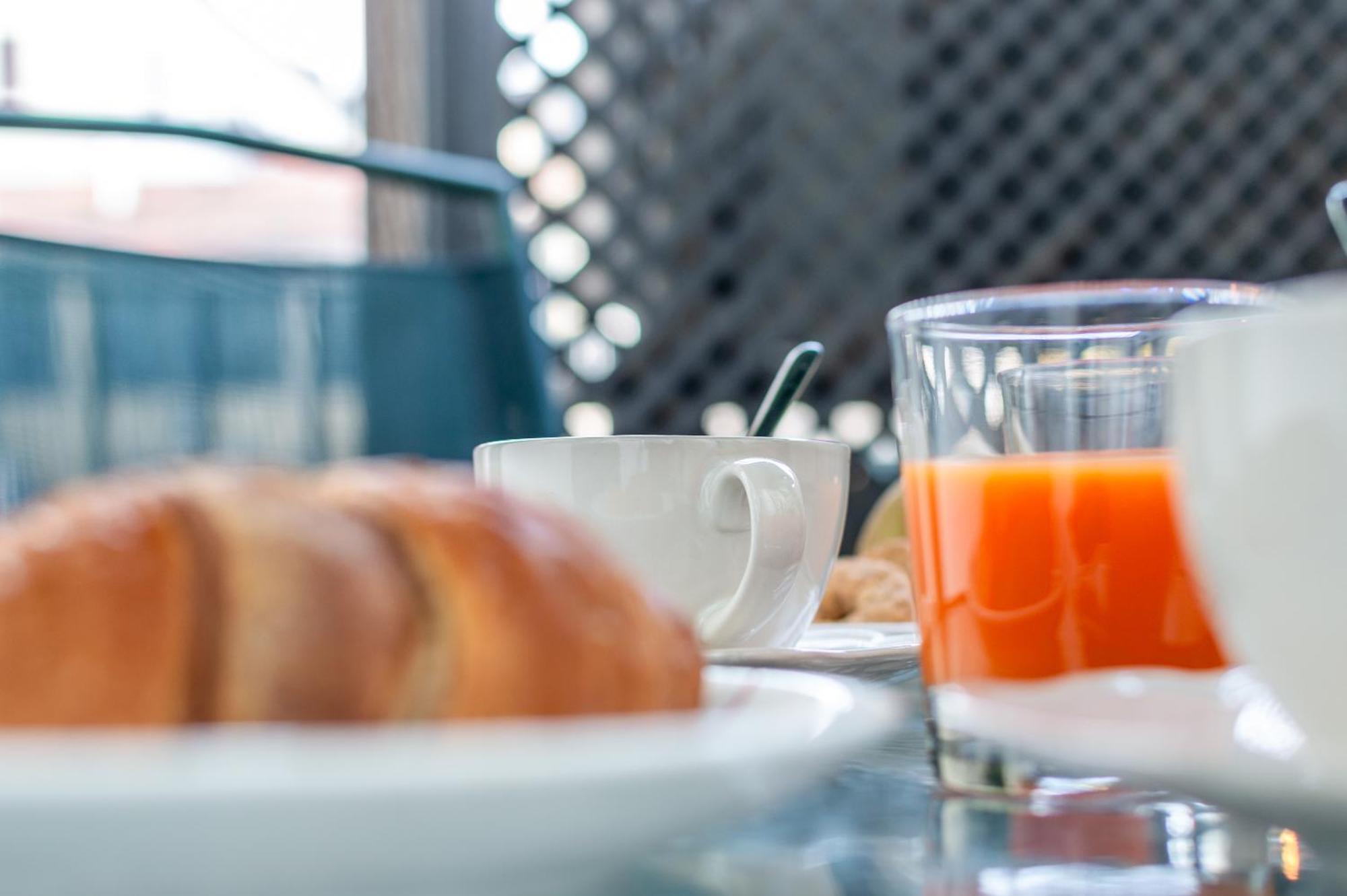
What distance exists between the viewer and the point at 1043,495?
25 cm

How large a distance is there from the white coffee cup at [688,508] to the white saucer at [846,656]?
1 centimetres

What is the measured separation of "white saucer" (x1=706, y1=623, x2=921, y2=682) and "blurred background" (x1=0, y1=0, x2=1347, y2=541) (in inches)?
Answer: 70.8

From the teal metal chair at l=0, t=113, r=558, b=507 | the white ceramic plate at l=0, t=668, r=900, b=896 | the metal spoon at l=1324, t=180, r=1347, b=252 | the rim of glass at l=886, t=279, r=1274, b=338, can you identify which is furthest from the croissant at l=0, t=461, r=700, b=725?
the teal metal chair at l=0, t=113, r=558, b=507

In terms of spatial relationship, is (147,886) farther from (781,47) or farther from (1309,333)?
(781,47)

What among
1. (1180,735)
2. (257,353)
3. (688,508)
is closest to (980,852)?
(1180,735)

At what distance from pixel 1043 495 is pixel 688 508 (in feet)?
0.34

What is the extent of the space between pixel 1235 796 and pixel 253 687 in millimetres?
111

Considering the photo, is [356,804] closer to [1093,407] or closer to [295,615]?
[295,615]

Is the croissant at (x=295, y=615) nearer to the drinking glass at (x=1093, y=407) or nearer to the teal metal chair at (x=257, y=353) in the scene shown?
the drinking glass at (x=1093, y=407)

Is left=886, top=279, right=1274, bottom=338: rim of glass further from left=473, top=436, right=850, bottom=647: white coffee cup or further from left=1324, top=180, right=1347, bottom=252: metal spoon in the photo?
left=1324, top=180, right=1347, bottom=252: metal spoon

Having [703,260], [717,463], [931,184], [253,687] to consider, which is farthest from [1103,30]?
[253,687]

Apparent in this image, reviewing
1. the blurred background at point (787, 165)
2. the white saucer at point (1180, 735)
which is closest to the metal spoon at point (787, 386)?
the white saucer at point (1180, 735)

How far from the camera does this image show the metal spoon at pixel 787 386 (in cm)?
41

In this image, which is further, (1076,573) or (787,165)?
(787,165)
